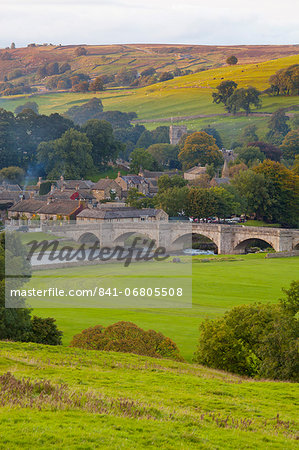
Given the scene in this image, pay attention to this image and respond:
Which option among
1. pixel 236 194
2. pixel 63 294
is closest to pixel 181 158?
pixel 236 194

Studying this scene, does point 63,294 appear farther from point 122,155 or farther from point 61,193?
point 122,155

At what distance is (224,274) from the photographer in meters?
63.4

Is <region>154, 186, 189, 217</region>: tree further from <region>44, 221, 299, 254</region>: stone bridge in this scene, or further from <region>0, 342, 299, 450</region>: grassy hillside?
<region>0, 342, 299, 450</region>: grassy hillside

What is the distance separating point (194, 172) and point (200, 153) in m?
10.8

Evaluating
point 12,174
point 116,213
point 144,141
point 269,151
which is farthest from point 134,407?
point 144,141

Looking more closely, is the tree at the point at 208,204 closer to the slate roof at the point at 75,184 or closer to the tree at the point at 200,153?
the slate roof at the point at 75,184

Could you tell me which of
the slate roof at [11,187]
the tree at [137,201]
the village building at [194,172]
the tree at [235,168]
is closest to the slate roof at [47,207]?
the tree at [137,201]

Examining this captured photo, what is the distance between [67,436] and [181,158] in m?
138

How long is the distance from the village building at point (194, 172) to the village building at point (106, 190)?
871 inches

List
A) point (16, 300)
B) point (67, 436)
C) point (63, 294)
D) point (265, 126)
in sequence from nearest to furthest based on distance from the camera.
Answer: point (67, 436), point (16, 300), point (63, 294), point (265, 126)

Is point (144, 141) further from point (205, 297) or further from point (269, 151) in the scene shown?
point (205, 297)

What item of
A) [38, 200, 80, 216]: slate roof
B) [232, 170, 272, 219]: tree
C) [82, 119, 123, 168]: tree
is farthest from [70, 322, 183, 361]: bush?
[82, 119, 123, 168]: tree

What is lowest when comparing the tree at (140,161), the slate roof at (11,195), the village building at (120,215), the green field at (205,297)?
the green field at (205,297)

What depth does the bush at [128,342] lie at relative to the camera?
31112 millimetres
